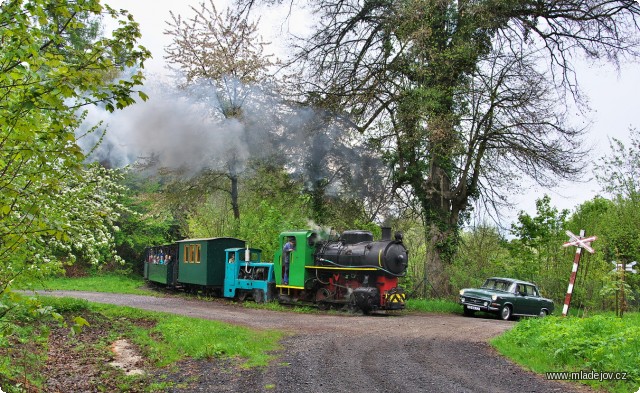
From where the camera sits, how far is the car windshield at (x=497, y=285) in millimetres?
18938

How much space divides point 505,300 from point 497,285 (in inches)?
41.9

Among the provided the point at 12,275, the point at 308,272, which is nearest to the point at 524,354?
the point at 12,275

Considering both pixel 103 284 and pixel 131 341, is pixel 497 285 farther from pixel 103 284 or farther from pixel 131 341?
pixel 103 284

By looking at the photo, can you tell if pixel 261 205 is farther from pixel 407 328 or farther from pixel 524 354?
pixel 524 354

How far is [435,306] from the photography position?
64.7 ft

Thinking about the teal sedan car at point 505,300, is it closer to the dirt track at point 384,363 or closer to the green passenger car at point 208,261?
the dirt track at point 384,363

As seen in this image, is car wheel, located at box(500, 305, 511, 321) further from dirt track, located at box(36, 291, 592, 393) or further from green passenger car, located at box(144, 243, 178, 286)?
green passenger car, located at box(144, 243, 178, 286)

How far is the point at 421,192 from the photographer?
70.7ft

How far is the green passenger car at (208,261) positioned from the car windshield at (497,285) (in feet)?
30.8

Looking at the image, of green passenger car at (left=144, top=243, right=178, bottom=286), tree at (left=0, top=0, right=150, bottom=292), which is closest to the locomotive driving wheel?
green passenger car at (left=144, top=243, right=178, bottom=286)

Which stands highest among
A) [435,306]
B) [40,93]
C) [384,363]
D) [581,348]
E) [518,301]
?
[40,93]

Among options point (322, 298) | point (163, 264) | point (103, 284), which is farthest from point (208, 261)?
point (103, 284)

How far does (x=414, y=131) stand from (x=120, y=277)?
2112 centimetres

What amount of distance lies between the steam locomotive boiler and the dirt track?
2684 millimetres
